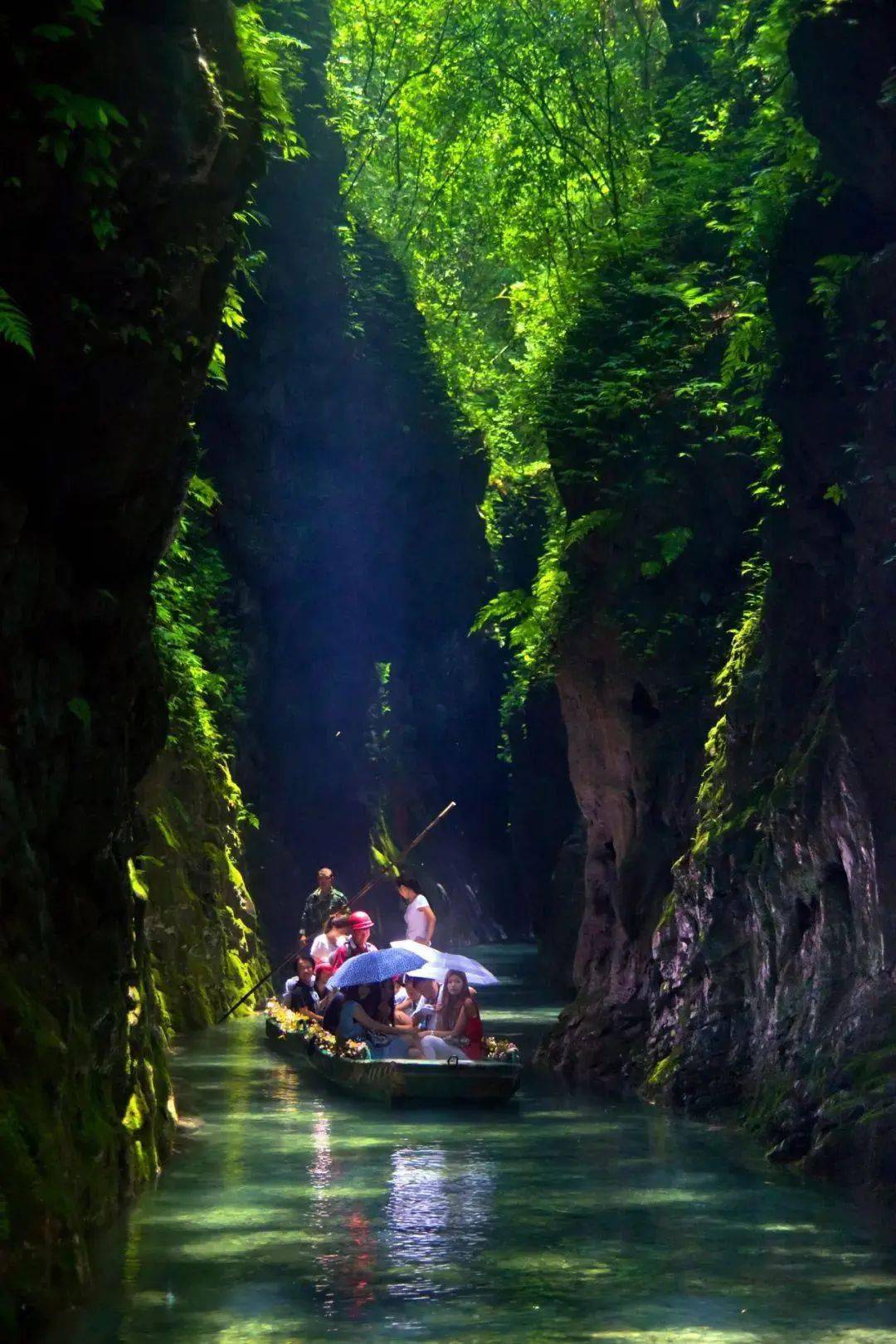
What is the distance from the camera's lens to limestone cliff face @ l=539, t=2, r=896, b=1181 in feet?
43.0

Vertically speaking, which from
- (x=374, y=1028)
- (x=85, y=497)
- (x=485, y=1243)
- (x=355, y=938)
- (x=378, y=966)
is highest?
(x=85, y=497)

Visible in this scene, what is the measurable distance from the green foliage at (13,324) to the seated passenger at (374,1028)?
1268cm

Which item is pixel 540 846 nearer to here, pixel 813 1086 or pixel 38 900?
pixel 813 1086

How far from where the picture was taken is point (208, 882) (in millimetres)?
29219

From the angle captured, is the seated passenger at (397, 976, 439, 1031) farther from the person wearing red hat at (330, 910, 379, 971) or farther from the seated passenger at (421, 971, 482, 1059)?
the person wearing red hat at (330, 910, 379, 971)

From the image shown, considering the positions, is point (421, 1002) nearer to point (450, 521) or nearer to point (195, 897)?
point (195, 897)

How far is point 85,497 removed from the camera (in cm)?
1031

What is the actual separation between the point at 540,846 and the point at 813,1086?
34.8m

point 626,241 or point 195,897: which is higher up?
point 626,241

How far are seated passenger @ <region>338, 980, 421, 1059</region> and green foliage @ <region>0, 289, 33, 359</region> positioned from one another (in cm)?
1268

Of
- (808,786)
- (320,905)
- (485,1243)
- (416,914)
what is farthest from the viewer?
(320,905)

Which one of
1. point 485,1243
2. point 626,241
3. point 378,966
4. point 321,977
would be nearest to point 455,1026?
point 378,966

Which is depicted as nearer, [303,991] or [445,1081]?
[445,1081]

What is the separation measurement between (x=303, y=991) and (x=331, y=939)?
0.91 metres
